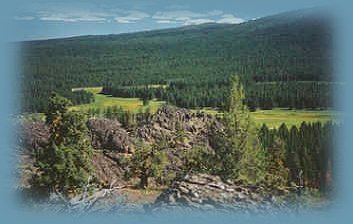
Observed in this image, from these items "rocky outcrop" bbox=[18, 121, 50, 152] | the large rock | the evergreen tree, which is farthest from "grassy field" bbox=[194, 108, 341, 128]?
"rocky outcrop" bbox=[18, 121, 50, 152]

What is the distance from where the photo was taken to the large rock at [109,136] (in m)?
6.26

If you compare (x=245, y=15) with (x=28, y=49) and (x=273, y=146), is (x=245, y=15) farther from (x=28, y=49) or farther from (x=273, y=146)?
(x=28, y=49)

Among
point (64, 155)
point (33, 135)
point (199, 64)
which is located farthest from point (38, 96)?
point (199, 64)

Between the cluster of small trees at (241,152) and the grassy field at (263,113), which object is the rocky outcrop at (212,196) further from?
the grassy field at (263,113)

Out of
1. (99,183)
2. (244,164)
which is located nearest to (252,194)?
(244,164)

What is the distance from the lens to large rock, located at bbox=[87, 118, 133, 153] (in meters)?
6.26

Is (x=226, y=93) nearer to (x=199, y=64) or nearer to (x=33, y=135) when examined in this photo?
(x=199, y=64)

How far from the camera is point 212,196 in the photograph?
242 inches

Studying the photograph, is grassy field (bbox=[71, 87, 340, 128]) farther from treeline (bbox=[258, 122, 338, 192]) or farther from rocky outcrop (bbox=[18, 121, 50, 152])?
rocky outcrop (bbox=[18, 121, 50, 152])

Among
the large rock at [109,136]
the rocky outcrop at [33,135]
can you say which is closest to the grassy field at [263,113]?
the large rock at [109,136]

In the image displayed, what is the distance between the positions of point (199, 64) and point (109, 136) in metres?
0.78

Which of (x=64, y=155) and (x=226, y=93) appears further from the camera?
(x=226, y=93)

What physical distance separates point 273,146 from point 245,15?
0.89 metres

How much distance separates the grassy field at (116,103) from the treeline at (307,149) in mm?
745
